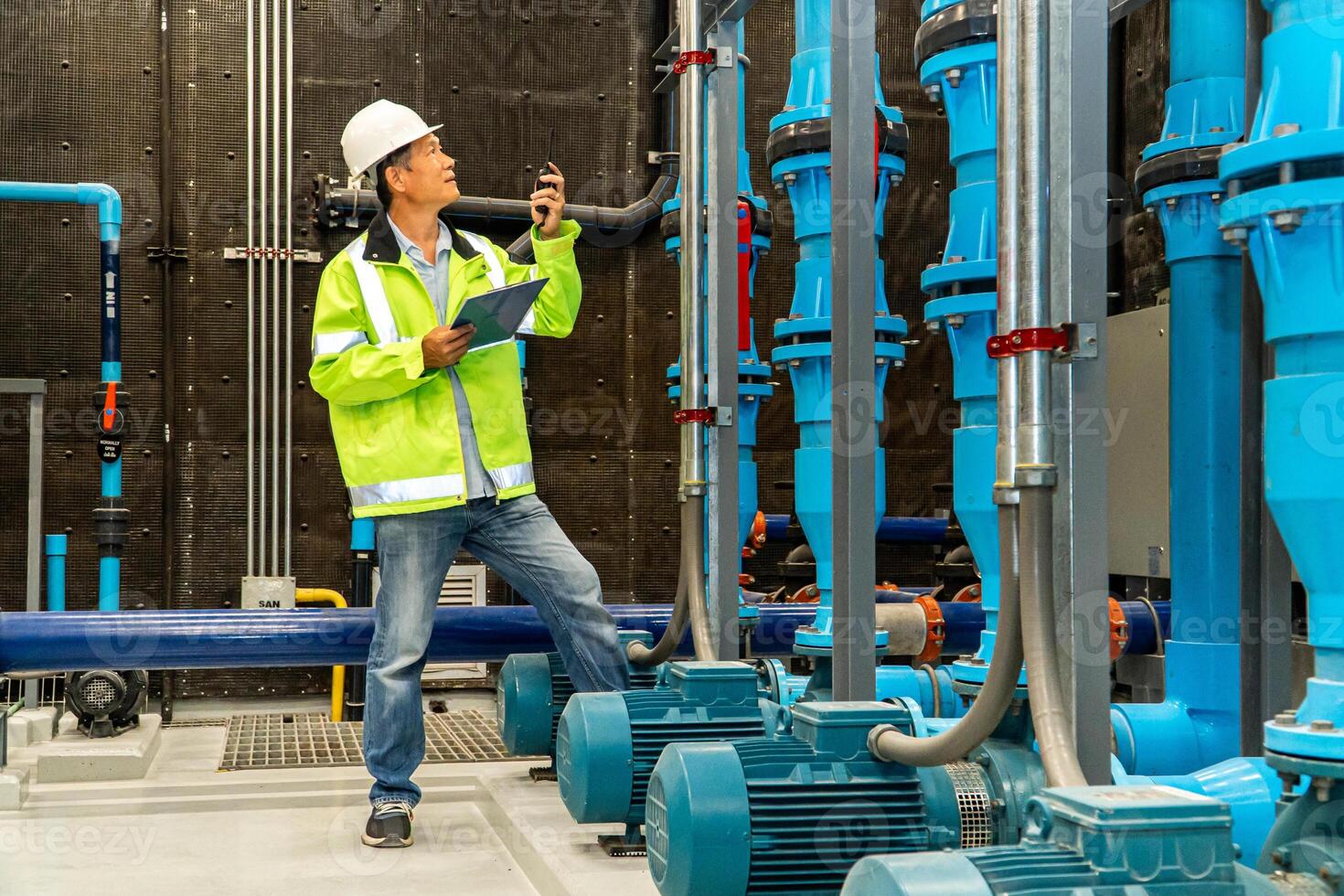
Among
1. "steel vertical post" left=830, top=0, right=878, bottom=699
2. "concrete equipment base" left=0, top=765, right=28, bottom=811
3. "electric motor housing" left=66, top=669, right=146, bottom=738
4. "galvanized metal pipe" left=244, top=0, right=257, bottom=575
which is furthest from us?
"galvanized metal pipe" left=244, top=0, right=257, bottom=575

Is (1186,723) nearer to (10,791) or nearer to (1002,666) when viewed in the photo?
(1002,666)

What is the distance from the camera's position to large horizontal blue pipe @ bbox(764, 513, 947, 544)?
5.84 meters

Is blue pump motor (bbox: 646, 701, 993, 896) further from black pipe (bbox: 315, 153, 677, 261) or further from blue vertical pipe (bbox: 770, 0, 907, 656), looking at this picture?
black pipe (bbox: 315, 153, 677, 261)

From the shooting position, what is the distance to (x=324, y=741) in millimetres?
4402

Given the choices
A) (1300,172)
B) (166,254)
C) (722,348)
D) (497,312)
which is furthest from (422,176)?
(166,254)

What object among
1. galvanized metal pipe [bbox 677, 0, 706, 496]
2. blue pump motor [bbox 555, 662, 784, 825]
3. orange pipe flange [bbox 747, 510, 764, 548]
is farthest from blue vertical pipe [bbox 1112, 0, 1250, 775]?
orange pipe flange [bbox 747, 510, 764, 548]

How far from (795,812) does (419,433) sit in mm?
1337

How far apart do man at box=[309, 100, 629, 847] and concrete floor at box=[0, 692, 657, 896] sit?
0.64ft

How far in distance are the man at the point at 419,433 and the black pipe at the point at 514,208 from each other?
230 cm

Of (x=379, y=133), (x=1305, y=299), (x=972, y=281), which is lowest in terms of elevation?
(x=1305, y=299)

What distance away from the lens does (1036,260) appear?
5.34 feet

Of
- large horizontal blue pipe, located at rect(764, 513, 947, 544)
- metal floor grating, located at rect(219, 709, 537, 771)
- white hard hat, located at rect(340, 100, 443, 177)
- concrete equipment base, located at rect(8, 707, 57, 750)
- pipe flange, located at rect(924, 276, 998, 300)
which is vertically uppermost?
white hard hat, located at rect(340, 100, 443, 177)

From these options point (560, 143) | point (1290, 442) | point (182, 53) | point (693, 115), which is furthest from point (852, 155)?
point (182, 53)

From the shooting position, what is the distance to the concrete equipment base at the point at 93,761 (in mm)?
3689
